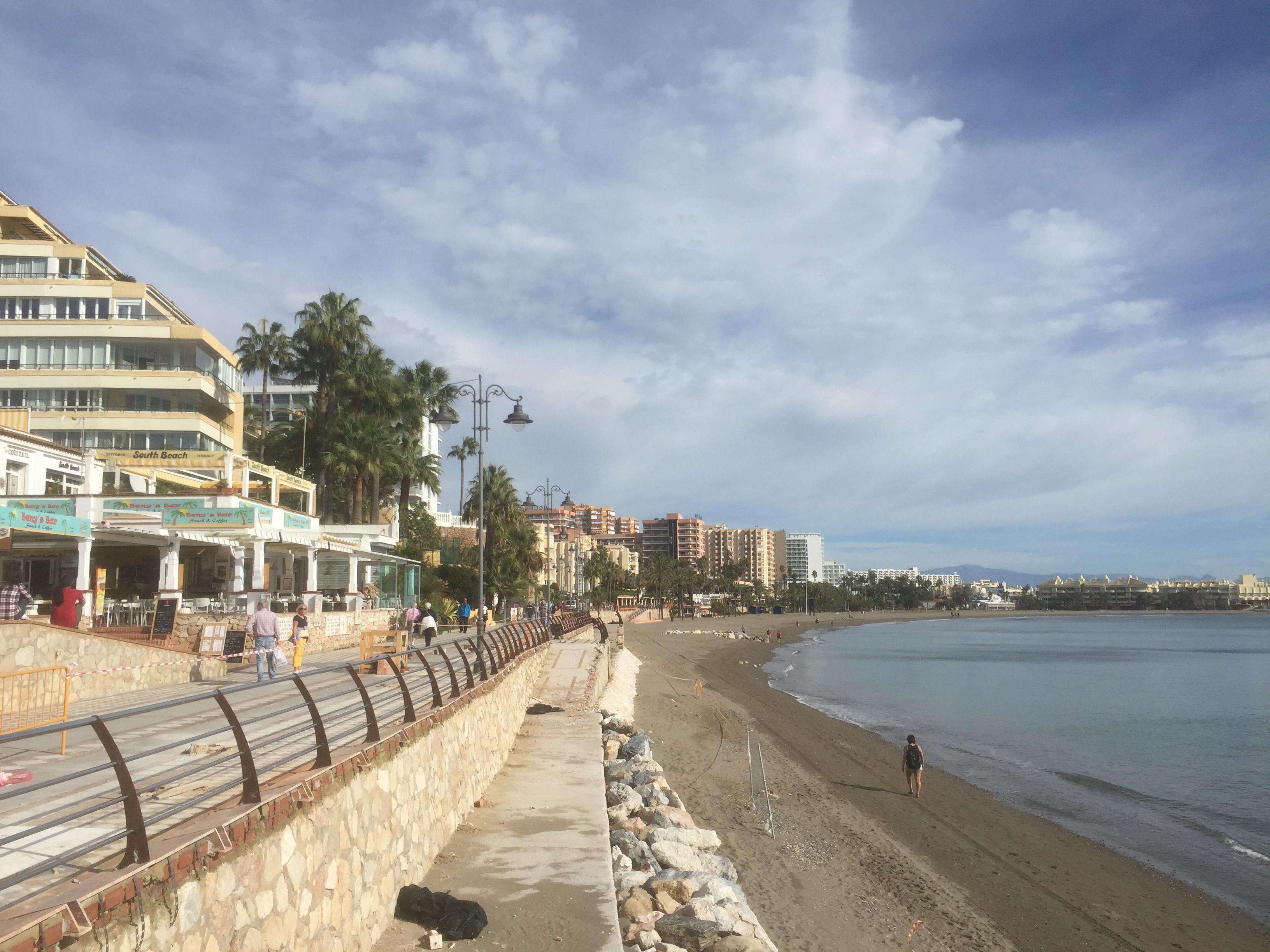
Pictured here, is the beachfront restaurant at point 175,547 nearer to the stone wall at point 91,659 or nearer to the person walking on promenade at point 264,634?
the stone wall at point 91,659

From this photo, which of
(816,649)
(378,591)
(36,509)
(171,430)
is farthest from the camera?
(816,649)

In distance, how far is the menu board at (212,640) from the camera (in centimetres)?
1975

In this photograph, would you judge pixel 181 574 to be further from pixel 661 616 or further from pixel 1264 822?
pixel 661 616

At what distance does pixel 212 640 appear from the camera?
19906 mm

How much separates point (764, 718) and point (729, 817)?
50.0 ft

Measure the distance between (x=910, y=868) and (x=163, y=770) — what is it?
12.9m

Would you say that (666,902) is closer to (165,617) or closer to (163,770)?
(163,770)

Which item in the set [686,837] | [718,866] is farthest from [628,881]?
[686,837]

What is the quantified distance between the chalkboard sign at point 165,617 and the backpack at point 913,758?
17.6m

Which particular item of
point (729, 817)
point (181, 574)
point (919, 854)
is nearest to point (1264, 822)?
point (919, 854)

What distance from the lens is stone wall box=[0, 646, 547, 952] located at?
405 centimetres

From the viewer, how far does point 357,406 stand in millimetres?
49469

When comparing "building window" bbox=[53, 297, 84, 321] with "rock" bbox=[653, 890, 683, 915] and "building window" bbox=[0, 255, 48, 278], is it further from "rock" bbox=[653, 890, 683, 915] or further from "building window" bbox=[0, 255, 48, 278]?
"rock" bbox=[653, 890, 683, 915]

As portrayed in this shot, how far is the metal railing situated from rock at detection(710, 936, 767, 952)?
3828mm
